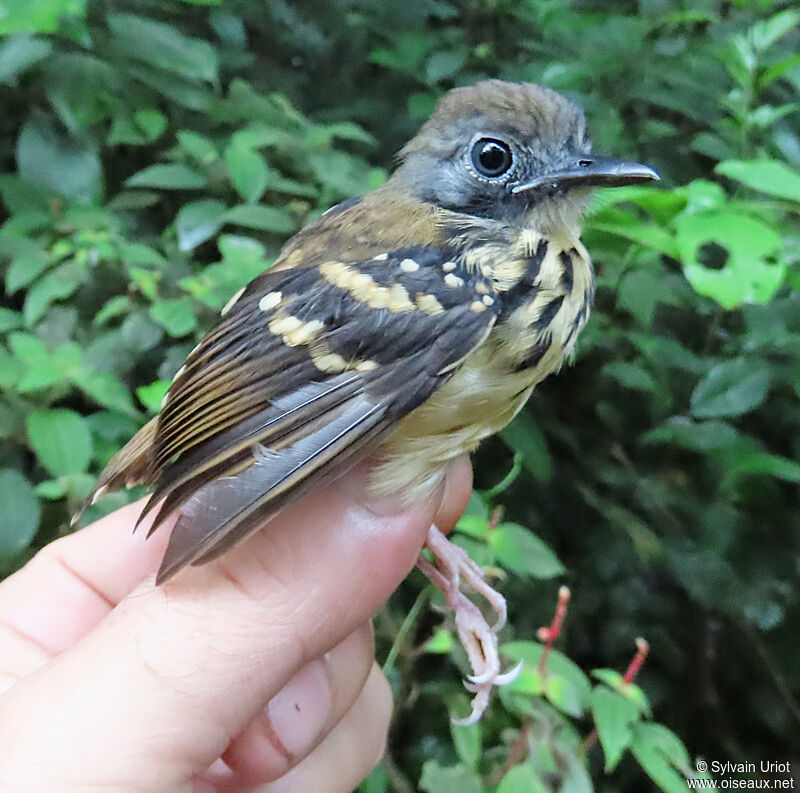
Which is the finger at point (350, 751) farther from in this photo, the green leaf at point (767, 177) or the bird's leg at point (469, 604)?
the green leaf at point (767, 177)

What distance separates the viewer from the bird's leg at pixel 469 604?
108cm

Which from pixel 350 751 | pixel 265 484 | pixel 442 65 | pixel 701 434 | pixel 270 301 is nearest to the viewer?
pixel 265 484

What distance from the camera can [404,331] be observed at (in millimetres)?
754

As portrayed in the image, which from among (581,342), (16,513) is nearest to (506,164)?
(581,342)

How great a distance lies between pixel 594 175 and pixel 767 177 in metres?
0.44

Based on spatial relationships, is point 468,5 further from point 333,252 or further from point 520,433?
point 333,252

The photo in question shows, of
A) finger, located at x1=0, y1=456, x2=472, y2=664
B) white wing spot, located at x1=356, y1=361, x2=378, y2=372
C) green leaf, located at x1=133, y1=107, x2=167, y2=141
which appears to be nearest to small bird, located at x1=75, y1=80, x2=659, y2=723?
white wing spot, located at x1=356, y1=361, x2=378, y2=372

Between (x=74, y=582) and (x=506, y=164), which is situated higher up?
(x=506, y=164)

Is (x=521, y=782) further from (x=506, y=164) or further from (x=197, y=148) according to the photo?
(x=197, y=148)

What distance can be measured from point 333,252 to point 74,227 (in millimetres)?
964

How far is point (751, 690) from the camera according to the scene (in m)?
1.71

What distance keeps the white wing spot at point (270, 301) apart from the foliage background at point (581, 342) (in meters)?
0.49

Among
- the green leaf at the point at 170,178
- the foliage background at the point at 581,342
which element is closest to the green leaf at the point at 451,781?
the foliage background at the point at 581,342

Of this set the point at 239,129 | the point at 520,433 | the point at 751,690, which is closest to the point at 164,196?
the point at 239,129
